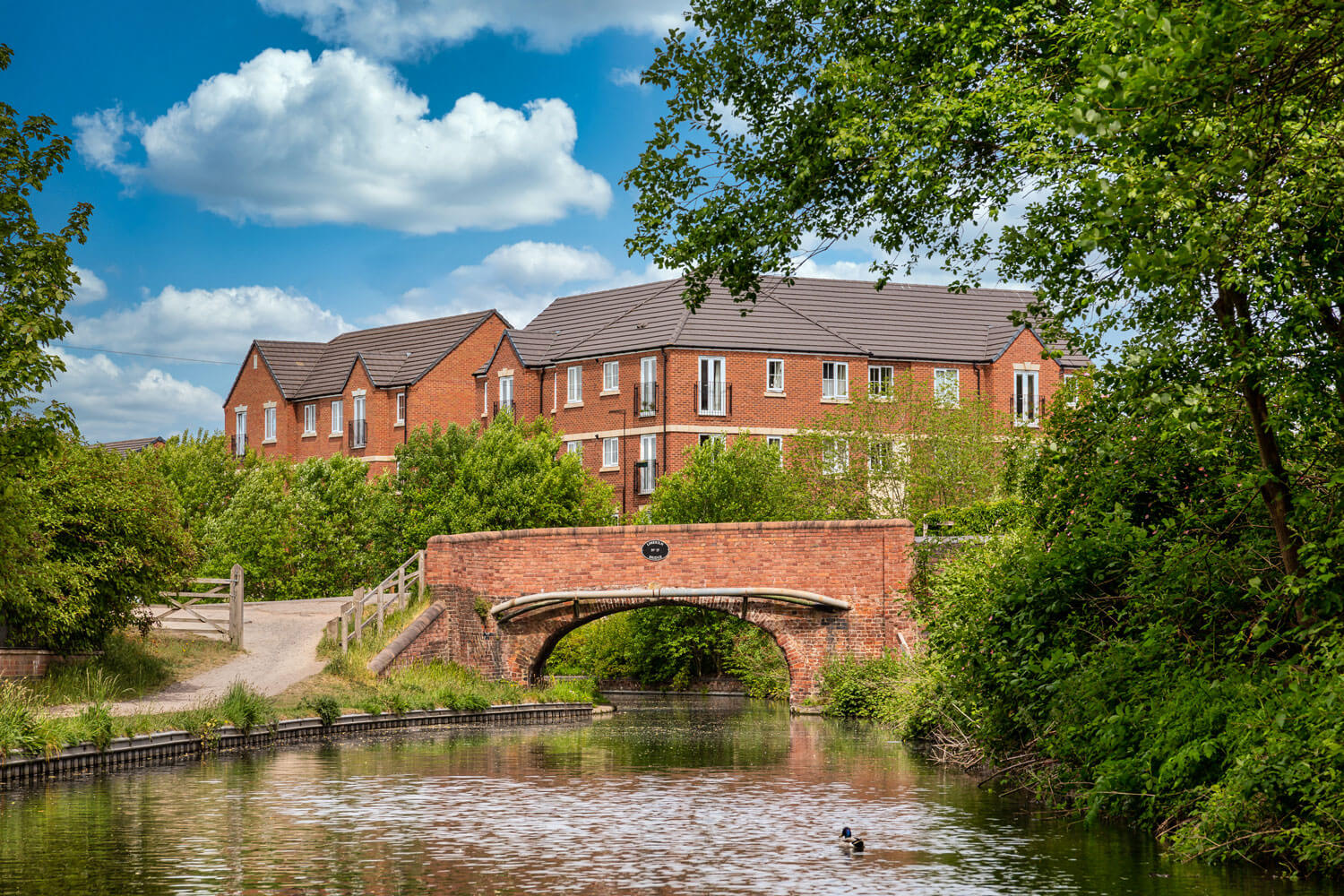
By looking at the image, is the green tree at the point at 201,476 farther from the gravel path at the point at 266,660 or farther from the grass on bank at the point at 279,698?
the grass on bank at the point at 279,698

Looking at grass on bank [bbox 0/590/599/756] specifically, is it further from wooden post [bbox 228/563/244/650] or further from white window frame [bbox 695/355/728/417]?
white window frame [bbox 695/355/728/417]

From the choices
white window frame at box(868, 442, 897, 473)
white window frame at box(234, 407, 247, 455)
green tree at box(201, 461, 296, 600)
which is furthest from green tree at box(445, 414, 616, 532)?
white window frame at box(234, 407, 247, 455)

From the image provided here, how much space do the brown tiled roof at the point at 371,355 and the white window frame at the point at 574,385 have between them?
7848 mm

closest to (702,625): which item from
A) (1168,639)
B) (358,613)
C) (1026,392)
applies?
(358,613)

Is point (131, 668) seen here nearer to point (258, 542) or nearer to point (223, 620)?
point (223, 620)

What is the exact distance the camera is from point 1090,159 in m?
13.2

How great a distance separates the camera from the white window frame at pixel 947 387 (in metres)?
45.4

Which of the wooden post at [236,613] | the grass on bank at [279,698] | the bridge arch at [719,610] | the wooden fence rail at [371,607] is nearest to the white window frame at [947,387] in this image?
the bridge arch at [719,610]

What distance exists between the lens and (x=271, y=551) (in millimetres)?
45719

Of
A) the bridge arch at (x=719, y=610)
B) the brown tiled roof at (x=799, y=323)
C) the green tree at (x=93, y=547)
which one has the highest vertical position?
the brown tiled roof at (x=799, y=323)

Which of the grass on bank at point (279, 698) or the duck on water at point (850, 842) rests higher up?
the grass on bank at point (279, 698)

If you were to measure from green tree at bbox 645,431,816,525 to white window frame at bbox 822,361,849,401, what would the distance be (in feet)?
22.2

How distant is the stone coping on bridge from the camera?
32.4 m

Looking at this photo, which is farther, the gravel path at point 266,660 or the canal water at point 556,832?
the gravel path at point 266,660
